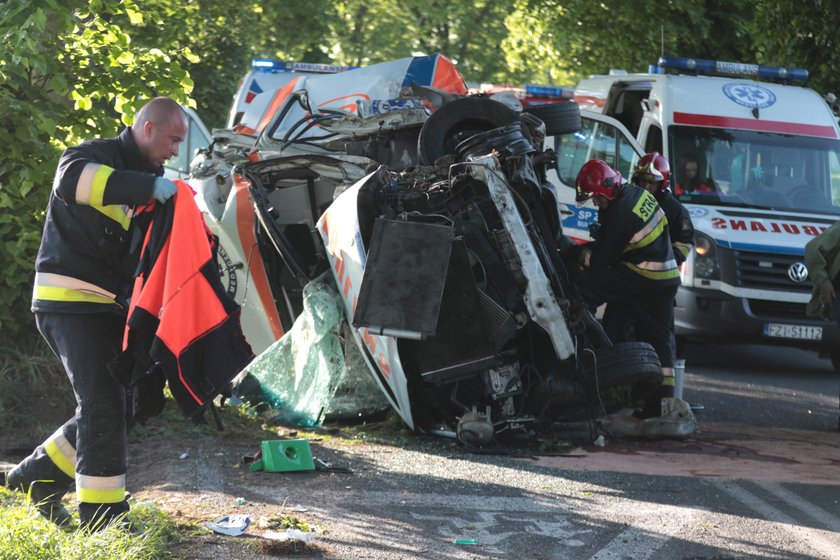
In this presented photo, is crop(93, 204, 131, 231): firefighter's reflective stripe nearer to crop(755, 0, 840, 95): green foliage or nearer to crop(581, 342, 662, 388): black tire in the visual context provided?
crop(581, 342, 662, 388): black tire

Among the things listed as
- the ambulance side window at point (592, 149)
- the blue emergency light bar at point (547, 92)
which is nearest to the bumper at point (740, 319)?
the ambulance side window at point (592, 149)

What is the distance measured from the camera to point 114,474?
16.4 feet

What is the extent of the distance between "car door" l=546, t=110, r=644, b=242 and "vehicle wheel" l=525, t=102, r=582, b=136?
2.04 metres

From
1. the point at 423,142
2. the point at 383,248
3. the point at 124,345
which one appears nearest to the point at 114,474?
the point at 124,345

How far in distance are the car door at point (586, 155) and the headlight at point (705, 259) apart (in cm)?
100

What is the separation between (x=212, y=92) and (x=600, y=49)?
6701 millimetres

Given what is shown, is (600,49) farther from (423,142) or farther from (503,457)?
(503,457)

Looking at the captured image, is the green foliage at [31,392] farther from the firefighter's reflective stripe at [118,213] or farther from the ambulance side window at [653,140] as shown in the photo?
the ambulance side window at [653,140]

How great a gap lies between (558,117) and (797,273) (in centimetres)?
316

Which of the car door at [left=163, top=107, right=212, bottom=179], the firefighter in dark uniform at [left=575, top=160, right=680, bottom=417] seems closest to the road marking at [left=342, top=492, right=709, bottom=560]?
the firefighter in dark uniform at [left=575, top=160, right=680, bottom=417]

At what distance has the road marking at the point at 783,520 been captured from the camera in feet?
18.4

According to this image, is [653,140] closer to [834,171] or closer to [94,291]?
[834,171]

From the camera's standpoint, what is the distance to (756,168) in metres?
11.7

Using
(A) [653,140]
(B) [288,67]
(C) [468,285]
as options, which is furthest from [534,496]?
(B) [288,67]
